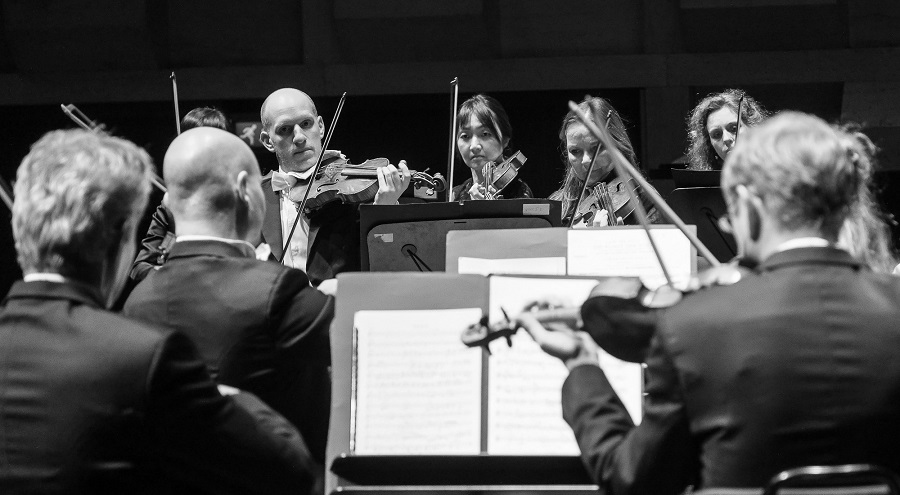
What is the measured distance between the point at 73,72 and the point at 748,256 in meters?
4.67

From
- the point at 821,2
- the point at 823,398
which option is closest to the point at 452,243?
the point at 823,398

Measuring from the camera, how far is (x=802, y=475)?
1327 mm

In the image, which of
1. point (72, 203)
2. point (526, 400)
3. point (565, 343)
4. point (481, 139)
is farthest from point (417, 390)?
point (481, 139)

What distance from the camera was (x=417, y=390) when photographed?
211 cm

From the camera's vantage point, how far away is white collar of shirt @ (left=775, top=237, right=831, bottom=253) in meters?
1.45

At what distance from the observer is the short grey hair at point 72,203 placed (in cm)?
150

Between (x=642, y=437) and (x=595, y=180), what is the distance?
216cm

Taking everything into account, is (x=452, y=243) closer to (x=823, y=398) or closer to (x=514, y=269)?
(x=514, y=269)

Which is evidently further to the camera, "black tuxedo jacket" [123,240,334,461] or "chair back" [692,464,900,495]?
"black tuxedo jacket" [123,240,334,461]

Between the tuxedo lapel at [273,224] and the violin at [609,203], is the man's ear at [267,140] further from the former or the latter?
the violin at [609,203]

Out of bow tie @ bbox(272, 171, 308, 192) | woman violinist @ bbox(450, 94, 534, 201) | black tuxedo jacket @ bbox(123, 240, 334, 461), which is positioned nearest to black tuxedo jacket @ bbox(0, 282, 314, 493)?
black tuxedo jacket @ bbox(123, 240, 334, 461)

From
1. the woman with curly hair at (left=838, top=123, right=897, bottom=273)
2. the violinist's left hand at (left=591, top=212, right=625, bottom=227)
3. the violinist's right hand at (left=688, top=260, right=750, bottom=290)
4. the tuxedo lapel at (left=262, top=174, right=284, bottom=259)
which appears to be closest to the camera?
the violinist's right hand at (left=688, top=260, right=750, bottom=290)

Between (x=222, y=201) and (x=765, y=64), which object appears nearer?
(x=222, y=201)

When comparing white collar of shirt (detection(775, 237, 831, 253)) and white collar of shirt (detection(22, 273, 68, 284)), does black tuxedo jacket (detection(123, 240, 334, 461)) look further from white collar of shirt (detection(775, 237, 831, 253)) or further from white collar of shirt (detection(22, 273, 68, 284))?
white collar of shirt (detection(775, 237, 831, 253))
